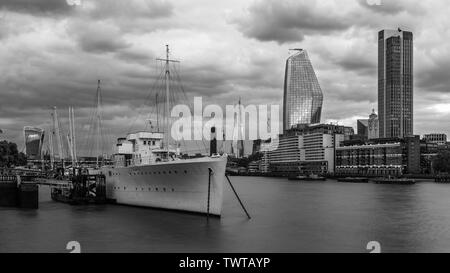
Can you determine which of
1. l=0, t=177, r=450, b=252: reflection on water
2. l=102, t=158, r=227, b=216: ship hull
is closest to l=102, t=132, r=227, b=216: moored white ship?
l=102, t=158, r=227, b=216: ship hull

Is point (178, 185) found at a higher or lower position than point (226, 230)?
higher

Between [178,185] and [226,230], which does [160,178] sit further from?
[226,230]

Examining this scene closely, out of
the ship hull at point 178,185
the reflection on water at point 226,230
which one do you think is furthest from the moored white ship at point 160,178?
the reflection on water at point 226,230

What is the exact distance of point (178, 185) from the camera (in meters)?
46.4

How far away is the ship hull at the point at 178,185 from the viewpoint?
42656mm

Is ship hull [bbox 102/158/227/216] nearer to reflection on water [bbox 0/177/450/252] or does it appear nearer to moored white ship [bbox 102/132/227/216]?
moored white ship [bbox 102/132/227/216]

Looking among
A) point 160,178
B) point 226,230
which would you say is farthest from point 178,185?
point 226,230

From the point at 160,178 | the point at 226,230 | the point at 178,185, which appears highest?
the point at 160,178

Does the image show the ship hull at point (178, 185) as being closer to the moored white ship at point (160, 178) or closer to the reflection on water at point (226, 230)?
the moored white ship at point (160, 178)

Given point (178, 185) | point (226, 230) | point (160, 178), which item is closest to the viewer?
point (226, 230)
